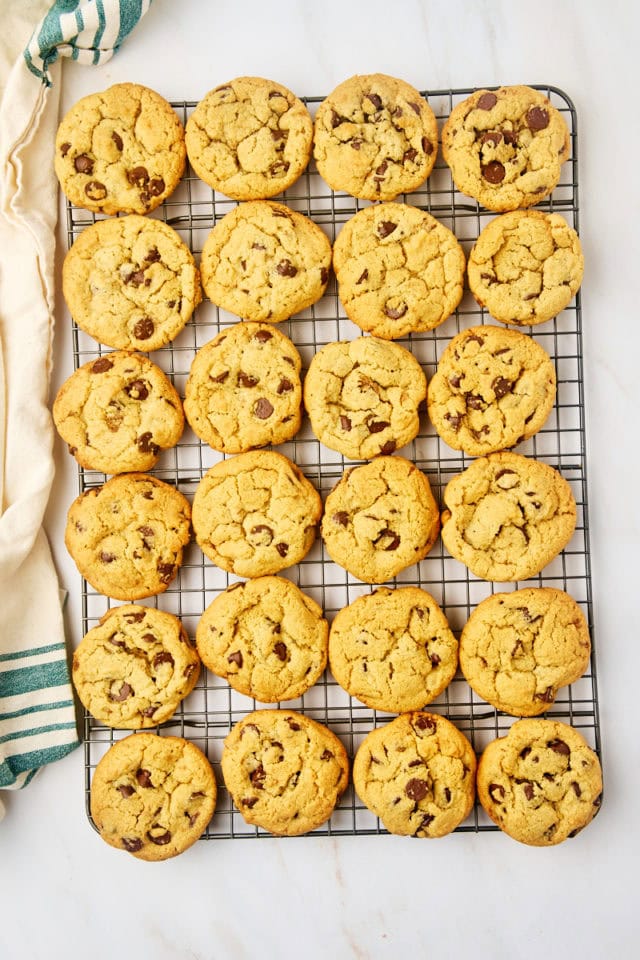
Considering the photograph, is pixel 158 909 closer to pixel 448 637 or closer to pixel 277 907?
pixel 277 907

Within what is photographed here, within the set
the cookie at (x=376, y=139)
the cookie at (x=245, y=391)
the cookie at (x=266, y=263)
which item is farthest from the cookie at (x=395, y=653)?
the cookie at (x=376, y=139)

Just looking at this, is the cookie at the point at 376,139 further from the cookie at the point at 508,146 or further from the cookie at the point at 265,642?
the cookie at the point at 265,642

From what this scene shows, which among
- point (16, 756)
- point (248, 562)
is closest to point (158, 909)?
point (16, 756)

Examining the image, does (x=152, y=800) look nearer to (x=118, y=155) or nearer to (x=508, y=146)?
(x=118, y=155)

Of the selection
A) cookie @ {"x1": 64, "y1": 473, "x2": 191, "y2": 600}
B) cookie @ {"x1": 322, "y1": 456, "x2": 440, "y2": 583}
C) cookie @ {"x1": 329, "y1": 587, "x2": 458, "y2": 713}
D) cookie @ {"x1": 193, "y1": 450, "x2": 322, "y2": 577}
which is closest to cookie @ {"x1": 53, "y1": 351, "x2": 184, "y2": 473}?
cookie @ {"x1": 64, "y1": 473, "x2": 191, "y2": 600}

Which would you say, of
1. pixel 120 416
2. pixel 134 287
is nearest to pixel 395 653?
pixel 120 416

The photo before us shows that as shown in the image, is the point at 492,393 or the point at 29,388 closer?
the point at 492,393
